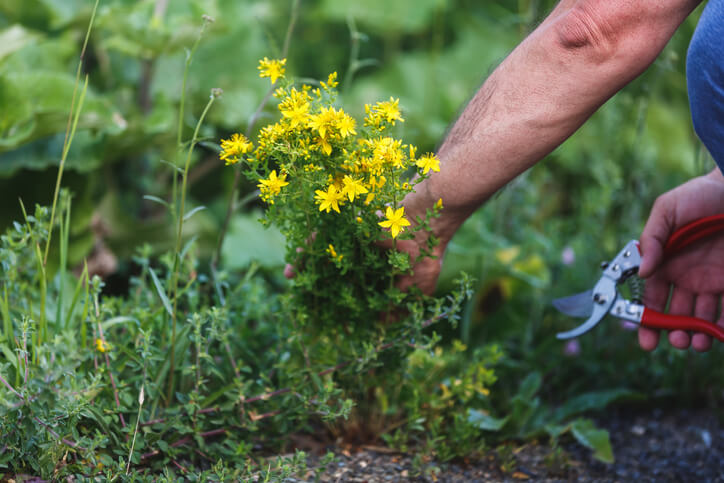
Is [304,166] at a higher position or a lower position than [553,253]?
lower

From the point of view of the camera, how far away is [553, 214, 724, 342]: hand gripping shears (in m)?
1.55

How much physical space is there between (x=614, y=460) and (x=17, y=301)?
139 centimetres

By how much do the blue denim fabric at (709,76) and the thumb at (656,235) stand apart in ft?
1.10

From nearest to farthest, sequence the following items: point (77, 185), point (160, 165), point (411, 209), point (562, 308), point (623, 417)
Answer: point (411, 209) → point (562, 308) → point (623, 417) → point (77, 185) → point (160, 165)

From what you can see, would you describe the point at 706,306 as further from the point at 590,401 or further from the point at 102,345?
the point at 102,345

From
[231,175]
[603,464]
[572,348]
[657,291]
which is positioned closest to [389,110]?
[657,291]

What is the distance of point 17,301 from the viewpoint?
1.55 m

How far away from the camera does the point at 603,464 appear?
5.53 ft

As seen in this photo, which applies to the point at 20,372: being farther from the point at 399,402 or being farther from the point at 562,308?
the point at 562,308

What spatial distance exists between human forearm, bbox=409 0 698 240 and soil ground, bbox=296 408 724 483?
554 millimetres

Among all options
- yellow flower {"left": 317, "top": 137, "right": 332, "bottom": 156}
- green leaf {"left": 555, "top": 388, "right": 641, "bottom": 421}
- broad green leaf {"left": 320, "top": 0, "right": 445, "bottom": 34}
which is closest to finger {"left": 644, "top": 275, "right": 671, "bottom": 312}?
green leaf {"left": 555, "top": 388, "right": 641, "bottom": 421}

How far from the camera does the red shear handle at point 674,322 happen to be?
5.05 feet

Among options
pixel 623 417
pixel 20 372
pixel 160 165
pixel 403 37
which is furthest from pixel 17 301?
pixel 403 37

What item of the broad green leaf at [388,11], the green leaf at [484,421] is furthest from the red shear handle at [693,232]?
the broad green leaf at [388,11]
